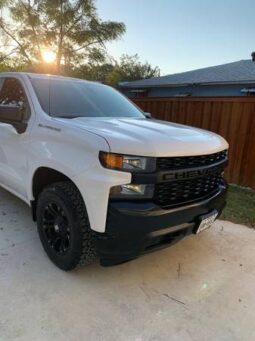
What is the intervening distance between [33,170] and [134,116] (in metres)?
1.48

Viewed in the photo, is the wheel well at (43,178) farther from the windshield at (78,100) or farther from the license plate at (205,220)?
the license plate at (205,220)

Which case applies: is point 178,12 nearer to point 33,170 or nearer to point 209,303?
point 33,170

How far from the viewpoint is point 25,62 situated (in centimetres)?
1834

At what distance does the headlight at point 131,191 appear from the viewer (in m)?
2.48

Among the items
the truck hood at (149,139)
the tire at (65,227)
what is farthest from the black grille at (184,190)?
the tire at (65,227)

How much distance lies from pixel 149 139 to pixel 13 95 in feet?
7.04

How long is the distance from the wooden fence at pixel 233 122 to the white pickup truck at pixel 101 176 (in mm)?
3633

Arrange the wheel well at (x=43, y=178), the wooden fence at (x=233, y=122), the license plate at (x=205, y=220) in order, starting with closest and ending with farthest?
the license plate at (x=205, y=220), the wheel well at (x=43, y=178), the wooden fence at (x=233, y=122)

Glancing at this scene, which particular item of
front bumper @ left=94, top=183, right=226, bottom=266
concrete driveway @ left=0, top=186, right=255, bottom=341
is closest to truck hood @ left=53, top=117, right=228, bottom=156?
front bumper @ left=94, top=183, right=226, bottom=266

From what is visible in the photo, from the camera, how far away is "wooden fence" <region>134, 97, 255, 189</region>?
261 inches

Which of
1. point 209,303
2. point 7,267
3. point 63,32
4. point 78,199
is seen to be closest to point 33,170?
point 78,199

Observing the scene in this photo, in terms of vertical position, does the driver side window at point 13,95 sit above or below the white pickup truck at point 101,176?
above

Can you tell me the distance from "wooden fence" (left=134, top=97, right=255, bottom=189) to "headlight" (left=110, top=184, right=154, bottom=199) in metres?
4.79

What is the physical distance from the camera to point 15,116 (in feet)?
11.2
